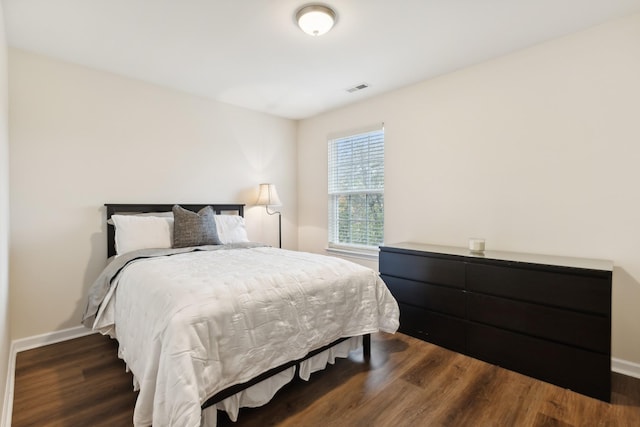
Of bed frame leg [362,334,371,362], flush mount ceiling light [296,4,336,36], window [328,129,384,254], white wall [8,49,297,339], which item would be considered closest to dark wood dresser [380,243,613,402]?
bed frame leg [362,334,371,362]

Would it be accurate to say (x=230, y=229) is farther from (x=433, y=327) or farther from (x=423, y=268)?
(x=433, y=327)

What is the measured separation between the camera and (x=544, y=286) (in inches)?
80.2

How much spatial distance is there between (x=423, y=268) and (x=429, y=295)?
9.0 inches

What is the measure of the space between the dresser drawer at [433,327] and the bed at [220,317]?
0.50 metres

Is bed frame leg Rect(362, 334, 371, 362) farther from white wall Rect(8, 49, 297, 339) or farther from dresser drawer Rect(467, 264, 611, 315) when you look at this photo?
white wall Rect(8, 49, 297, 339)

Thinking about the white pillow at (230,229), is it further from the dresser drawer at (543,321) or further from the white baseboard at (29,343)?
the dresser drawer at (543,321)

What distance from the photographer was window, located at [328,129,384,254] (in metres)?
3.59

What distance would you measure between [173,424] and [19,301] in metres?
2.21

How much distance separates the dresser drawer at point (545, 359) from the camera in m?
1.85

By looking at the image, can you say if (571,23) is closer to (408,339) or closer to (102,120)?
(408,339)

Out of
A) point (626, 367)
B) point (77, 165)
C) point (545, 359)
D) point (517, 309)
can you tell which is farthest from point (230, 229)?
point (626, 367)

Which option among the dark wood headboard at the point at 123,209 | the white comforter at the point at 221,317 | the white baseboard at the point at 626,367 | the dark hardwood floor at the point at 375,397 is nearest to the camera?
the white comforter at the point at 221,317

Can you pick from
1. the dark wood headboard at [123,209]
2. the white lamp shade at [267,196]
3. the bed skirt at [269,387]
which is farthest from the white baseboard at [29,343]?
the white lamp shade at [267,196]

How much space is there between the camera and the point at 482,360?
230 cm
